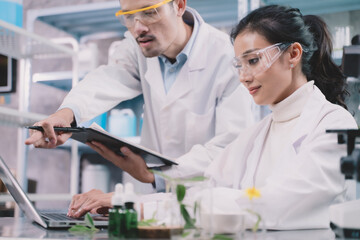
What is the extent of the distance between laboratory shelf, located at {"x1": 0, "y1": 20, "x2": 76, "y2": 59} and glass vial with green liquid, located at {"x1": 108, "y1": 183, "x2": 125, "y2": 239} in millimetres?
2113

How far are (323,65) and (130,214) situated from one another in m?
0.96

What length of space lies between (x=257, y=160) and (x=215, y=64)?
24.2 inches

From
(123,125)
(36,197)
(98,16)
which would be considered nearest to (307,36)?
(123,125)

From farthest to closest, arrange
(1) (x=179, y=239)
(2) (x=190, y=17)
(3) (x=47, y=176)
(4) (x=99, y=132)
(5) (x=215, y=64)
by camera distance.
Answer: (3) (x=47, y=176)
(2) (x=190, y=17)
(5) (x=215, y=64)
(4) (x=99, y=132)
(1) (x=179, y=239)

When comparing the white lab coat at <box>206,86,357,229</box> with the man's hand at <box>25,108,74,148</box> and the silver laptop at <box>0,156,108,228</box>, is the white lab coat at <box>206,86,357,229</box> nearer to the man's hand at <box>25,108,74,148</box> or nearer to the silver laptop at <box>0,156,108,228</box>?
the silver laptop at <box>0,156,108,228</box>

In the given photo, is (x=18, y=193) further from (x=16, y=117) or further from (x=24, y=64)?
(x=24, y=64)

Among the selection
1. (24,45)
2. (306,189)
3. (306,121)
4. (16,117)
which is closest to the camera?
(306,189)

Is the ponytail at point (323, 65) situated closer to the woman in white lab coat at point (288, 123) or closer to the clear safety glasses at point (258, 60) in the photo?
the woman in white lab coat at point (288, 123)

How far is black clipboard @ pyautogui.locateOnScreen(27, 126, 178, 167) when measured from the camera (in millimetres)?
1479

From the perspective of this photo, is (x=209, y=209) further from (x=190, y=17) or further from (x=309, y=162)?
(x=190, y=17)

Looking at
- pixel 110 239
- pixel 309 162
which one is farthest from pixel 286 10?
pixel 110 239

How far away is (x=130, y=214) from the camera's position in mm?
869

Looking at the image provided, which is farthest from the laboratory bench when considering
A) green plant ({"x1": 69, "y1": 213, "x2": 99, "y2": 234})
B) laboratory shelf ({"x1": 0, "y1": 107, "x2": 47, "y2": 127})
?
laboratory shelf ({"x1": 0, "y1": 107, "x2": 47, "y2": 127})

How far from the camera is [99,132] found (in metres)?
1.44
